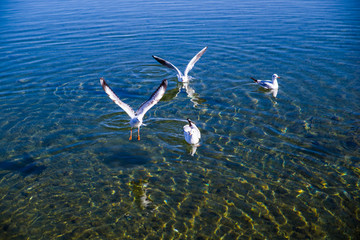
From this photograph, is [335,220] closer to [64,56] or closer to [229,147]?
[229,147]

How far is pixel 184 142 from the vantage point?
35.6 feet

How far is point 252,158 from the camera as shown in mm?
9898

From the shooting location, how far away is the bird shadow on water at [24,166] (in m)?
9.59

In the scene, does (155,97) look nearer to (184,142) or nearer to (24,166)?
(184,142)

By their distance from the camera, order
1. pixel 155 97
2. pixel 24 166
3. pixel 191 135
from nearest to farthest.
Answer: pixel 24 166
pixel 191 135
pixel 155 97

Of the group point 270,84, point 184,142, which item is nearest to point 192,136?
point 184,142

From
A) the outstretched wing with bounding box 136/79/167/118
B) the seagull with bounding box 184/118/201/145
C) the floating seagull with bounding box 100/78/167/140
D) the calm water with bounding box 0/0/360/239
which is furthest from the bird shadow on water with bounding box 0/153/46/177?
the seagull with bounding box 184/118/201/145

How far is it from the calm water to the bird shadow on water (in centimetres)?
5

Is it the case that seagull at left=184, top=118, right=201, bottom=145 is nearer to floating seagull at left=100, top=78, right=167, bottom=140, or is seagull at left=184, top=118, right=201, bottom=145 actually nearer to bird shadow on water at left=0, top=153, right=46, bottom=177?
floating seagull at left=100, top=78, right=167, bottom=140

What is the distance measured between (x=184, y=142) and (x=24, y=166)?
557 cm

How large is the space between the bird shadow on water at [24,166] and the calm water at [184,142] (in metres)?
0.05

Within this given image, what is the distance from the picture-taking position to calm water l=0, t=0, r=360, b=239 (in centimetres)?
782

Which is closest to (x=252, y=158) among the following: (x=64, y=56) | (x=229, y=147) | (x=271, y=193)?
(x=229, y=147)

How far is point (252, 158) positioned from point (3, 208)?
777 centimetres
